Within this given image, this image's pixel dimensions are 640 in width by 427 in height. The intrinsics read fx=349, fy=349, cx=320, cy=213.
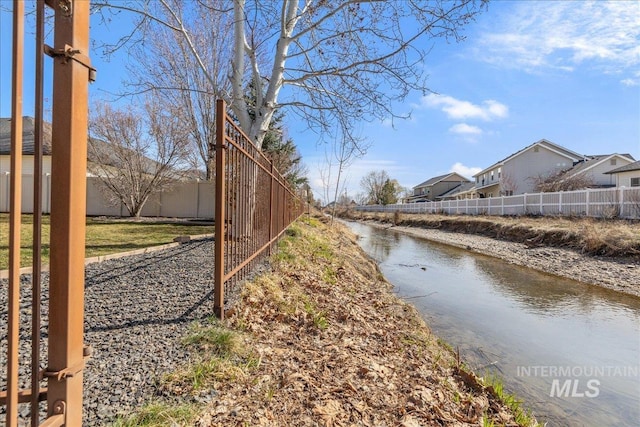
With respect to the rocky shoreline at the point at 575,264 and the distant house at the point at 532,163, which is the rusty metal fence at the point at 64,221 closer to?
the rocky shoreline at the point at 575,264

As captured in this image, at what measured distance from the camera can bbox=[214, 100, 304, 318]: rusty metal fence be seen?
113 inches

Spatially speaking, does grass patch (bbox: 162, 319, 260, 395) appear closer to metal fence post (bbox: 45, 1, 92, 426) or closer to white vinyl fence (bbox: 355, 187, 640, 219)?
metal fence post (bbox: 45, 1, 92, 426)

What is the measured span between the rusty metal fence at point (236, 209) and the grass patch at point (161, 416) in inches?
46.6

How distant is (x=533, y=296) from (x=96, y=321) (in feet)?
25.3

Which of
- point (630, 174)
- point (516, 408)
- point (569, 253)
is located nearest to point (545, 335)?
point (516, 408)

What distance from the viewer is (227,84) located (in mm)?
14109

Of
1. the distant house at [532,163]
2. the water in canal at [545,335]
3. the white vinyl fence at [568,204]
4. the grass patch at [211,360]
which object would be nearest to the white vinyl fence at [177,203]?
the water in canal at [545,335]

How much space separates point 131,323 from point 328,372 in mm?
1570

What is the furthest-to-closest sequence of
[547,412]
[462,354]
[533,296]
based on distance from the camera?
[533,296] < [462,354] < [547,412]

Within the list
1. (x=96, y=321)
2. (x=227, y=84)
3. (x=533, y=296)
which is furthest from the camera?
(x=227, y=84)

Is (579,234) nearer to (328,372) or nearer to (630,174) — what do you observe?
(328,372)

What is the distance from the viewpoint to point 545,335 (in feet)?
16.6

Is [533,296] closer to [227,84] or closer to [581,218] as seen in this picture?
[581,218]

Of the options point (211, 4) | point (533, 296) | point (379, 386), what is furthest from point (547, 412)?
point (211, 4)
